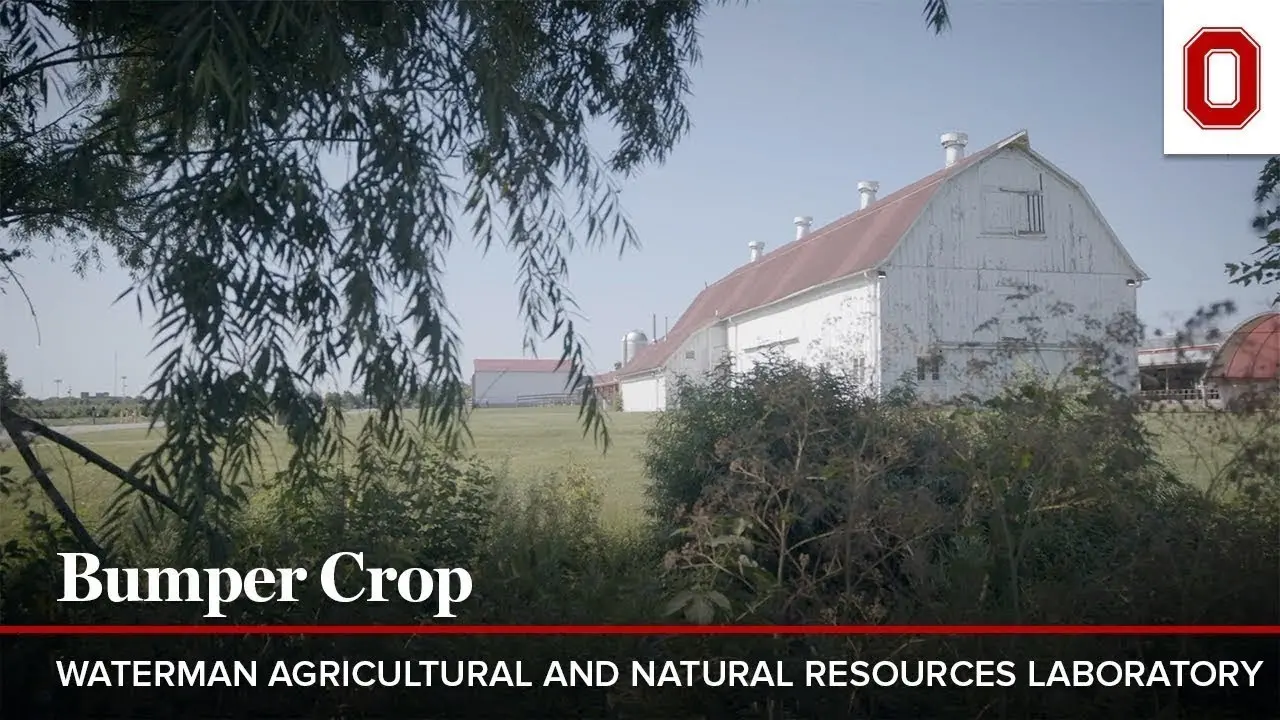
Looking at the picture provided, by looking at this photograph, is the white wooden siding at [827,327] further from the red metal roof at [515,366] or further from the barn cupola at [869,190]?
the red metal roof at [515,366]

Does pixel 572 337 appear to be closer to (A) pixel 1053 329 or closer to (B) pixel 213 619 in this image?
(B) pixel 213 619

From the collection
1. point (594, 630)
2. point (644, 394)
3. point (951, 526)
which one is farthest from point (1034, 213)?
point (594, 630)

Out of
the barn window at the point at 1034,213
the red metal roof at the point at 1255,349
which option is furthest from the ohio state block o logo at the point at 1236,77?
the red metal roof at the point at 1255,349

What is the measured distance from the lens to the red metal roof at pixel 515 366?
9.90 feet

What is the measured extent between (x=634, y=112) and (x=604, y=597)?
6.20 feet

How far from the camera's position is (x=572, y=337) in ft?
9.58

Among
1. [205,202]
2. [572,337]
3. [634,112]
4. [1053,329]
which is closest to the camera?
[205,202]

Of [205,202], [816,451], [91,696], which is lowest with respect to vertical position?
[91,696]

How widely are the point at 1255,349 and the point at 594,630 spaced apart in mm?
2893

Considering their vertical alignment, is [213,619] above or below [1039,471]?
below

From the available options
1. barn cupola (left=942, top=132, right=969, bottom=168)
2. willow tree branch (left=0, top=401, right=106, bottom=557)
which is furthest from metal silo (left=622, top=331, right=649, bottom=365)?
willow tree branch (left=0, top=401, right=106, bottom=557)

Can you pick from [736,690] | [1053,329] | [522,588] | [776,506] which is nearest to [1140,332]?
→ [1053,329]

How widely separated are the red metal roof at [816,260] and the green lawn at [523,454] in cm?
37

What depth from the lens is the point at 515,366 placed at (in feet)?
10.00
